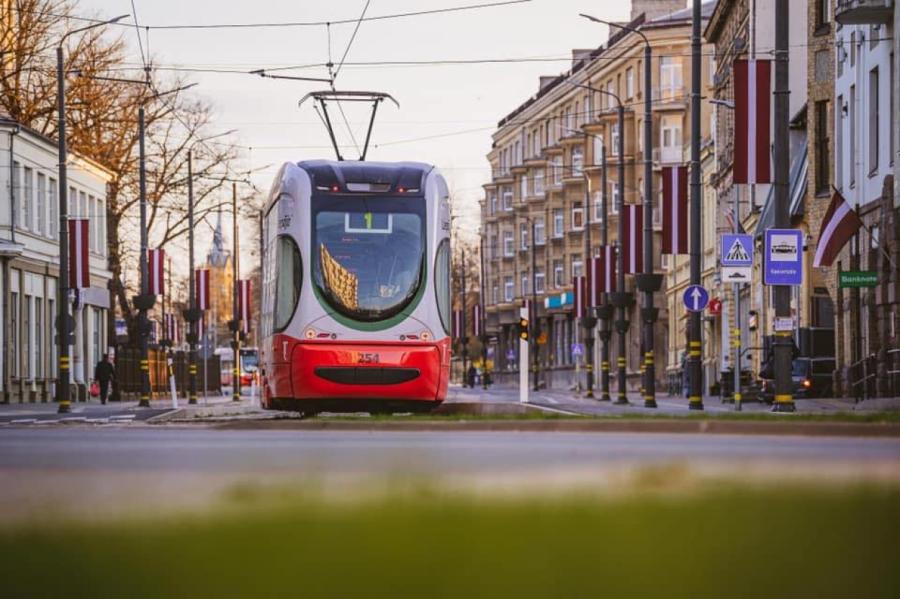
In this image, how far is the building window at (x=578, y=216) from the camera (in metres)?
123

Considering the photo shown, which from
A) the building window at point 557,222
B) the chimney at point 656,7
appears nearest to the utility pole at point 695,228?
the chimney at point 656,7

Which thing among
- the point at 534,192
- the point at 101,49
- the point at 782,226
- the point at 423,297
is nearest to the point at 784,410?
the point at 782,226

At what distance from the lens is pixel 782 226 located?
99.9 feet

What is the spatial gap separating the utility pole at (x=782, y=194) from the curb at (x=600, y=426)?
31.0ft

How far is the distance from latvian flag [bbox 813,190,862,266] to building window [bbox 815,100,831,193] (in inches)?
511

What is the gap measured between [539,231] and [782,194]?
104 m

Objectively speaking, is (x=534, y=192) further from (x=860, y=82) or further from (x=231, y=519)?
(x=231, y=519)

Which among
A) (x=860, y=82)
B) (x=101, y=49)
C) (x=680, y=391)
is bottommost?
(x=680, y=391)

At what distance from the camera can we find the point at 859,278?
39.4 meters

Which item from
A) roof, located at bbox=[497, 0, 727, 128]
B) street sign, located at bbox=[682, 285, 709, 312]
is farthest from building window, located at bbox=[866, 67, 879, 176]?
roof, located at bbox=[497, 0, 727, 128]

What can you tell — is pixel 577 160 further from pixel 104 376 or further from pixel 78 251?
pixel 78 251

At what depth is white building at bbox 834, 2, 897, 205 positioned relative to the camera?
43469 millimetres

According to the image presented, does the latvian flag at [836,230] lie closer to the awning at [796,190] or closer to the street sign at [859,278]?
the street sign at [859,278]

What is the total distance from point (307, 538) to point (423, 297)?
24.0 m
